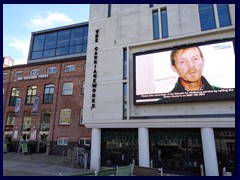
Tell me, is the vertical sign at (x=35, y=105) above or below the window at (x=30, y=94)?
below

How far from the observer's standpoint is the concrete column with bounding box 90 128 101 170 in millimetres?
16500

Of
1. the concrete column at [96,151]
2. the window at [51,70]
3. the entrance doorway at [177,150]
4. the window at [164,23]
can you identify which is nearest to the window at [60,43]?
the window at [51,70]

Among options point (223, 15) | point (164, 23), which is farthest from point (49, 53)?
point (223, 15)

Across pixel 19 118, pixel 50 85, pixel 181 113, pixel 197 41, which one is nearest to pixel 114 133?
pixel 181 113

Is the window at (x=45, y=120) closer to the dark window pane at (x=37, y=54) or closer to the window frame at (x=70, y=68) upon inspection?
the window frame at (x=70, y=68)

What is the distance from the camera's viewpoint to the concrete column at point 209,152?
44.2 feet

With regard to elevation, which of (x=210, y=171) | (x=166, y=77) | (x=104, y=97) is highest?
(x=166, y=77)

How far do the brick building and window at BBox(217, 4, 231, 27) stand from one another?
617 inches

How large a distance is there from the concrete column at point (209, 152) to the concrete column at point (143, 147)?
4.22 metres

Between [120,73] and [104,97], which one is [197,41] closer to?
[120,73]

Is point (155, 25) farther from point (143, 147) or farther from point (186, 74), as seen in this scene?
point (143, 147)

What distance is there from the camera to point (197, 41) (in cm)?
1644

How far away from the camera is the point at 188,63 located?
16.0 metres

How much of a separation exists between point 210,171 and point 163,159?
11.8ft
